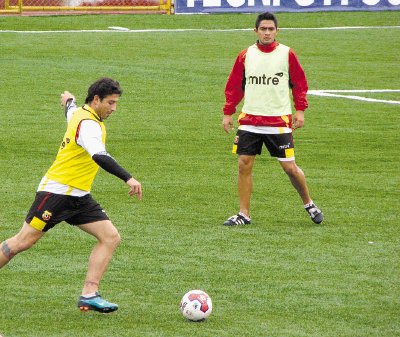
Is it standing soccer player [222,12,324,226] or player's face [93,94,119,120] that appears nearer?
player's face [93,94,119,120]

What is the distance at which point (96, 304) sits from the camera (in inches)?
359

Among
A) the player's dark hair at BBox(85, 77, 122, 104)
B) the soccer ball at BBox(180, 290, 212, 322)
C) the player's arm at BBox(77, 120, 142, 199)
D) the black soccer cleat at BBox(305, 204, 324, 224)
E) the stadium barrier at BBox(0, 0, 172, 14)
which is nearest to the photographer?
the player's arm at BBox(77, 120, 142, 199)

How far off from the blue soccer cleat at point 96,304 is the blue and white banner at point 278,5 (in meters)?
26.9

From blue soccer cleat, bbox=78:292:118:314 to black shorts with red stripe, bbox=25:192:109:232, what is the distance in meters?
0.61

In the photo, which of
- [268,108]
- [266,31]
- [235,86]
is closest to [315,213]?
[268,108]

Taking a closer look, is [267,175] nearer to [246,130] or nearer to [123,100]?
[246,130]

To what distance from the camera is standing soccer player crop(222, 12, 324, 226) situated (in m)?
12.6

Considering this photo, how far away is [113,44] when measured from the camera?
98.5 feet

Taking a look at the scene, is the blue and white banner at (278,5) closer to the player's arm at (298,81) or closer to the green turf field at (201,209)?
the green turf field at (201,209)

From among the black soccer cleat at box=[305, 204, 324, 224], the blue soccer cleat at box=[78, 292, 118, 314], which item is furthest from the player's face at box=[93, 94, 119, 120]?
the black soccer cleat at box=[305, 204, 324, 224]

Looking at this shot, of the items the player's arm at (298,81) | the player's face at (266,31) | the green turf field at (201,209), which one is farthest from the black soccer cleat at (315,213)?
the player's face at (266,31)

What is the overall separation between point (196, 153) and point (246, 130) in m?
4.88

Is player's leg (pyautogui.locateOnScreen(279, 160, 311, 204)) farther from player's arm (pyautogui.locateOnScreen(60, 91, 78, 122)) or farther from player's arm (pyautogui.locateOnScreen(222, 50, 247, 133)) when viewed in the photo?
player's arm (pyautogui.locateOnScreen(60, 91, 78, 122))

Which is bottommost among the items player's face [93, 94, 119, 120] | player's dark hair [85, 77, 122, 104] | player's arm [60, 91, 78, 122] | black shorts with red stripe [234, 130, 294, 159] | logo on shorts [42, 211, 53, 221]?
logo on shorts [42, 211, 53, 221]
